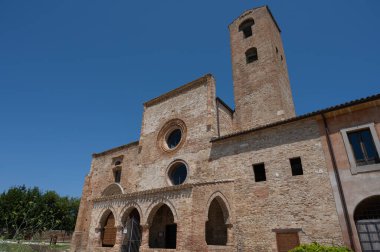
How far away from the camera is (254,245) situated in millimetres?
11117

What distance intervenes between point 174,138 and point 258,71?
26.7 ft

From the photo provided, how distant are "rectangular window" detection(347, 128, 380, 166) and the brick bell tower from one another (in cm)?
617

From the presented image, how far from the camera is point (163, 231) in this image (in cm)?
1530

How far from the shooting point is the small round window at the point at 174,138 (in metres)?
17.6

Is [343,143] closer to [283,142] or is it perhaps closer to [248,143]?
[283,142]

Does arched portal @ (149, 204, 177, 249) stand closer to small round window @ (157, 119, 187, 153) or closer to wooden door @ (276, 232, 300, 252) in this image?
small round window @ (157, 119, 187, 153)

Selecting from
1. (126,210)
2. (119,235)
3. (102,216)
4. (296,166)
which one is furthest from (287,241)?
(102,216)

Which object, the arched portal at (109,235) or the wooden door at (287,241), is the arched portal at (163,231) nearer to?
the arched portal at (109,235)

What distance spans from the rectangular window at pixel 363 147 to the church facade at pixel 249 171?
0.11ft

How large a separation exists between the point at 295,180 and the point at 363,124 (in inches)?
141

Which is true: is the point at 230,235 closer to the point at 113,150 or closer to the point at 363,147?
the point at 363,147

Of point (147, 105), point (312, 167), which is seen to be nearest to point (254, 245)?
point (312, 167)

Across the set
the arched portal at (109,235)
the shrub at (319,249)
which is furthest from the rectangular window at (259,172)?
the arched portal at (109,235)

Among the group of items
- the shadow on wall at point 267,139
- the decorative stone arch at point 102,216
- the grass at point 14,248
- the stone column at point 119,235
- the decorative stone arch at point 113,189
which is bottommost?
the grass at point 14,248
